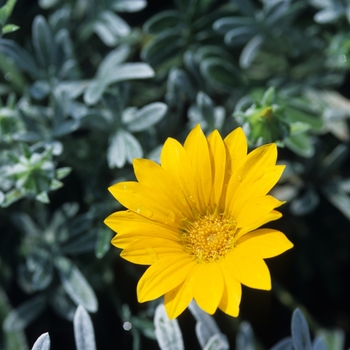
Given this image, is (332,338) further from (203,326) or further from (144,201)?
(144,201)

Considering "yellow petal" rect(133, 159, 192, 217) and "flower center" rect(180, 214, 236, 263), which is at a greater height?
"yellow petal" rect(133, 159, 192, 217)

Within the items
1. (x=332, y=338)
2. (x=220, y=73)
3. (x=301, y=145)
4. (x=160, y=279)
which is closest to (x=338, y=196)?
(x=301, y=145)

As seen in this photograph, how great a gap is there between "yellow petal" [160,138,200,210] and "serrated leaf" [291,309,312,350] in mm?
586

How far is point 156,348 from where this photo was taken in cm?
287

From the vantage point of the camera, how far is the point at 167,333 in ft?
6.86

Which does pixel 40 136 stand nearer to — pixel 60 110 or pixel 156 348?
pixel 60 110

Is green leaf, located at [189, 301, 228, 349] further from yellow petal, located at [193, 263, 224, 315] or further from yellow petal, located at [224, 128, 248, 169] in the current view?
yellow petal, located at [224, 128, 248, 169]

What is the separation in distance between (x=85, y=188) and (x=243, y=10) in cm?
103

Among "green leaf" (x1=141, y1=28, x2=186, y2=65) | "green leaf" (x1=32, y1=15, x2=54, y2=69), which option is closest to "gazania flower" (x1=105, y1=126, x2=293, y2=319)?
"green leaf" (x1=141, y1=28, x2=186, y2=65)

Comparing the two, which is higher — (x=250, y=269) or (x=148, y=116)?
(x=250, y=269)

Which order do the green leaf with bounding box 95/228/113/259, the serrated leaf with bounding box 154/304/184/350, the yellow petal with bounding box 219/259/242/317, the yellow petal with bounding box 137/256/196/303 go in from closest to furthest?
the yellow petal with bounding box 219/259/242/317 → the yellow petal with bounding box 137/256/196/303 → the serrated leaf with bounding box 154/304/184/350 → the green leaf with bounding box 95/228/113/259

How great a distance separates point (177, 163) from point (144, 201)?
0.15 m

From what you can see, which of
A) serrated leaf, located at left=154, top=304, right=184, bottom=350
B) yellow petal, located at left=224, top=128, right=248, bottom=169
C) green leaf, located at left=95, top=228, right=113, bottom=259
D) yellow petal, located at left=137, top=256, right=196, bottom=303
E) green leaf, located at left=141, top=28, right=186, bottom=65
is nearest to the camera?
yellow petal, located at left=137, top=256, right=196, bottom=303

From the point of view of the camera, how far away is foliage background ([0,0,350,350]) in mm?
2436
